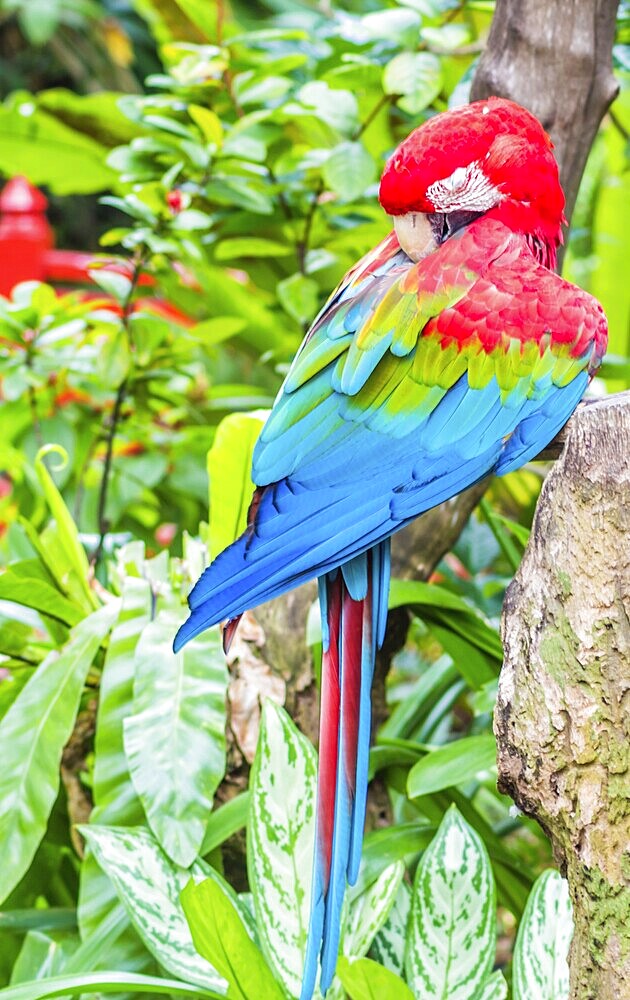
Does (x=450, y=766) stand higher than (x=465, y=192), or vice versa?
(x=465, y=192)

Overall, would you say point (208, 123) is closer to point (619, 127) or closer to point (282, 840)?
point (619, 127)

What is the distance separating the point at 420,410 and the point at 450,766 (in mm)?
358

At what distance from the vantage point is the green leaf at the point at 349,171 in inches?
41.0

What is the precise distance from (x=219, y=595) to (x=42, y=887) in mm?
533

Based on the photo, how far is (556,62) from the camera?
916 mm

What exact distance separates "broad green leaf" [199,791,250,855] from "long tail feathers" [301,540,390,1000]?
0.72 feet

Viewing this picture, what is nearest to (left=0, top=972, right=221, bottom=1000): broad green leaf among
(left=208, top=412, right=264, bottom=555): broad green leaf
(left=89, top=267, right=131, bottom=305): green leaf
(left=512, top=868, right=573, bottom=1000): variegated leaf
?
(left=512, top=868, right=573, bottom=1000): variegated leaf

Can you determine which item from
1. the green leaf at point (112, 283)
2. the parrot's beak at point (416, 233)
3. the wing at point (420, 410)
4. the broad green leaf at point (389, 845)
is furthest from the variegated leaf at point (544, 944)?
the green leaf at point (112, 283)

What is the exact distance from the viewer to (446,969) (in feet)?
2.52

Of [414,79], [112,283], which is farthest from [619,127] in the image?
[112,283]

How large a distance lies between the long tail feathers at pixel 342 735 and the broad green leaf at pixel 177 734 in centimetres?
19

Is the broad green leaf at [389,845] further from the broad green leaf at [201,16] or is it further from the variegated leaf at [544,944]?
the broad green leaf at [201,16]

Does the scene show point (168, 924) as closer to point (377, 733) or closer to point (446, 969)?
point (446, 969)

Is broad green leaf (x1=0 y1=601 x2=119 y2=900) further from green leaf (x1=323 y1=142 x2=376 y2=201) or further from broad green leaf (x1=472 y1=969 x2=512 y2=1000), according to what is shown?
green leaf (x1=323 y1=142 x2=376 y2=201)
